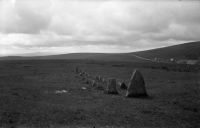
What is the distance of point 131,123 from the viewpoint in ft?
50.7

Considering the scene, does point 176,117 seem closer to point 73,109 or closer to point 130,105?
point 130,105

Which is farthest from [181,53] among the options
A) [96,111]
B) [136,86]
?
[96,111]

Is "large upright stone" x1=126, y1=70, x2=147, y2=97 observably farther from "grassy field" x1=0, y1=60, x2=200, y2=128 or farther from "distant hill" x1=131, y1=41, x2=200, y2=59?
"distant hill" x1=131, y1=41, x2=200, y2=59

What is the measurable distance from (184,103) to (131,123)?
843 centimetres

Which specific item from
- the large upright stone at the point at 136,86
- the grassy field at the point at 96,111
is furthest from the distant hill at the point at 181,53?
the grassy field at the point at 96,111

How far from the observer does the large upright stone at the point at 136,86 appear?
2428cm

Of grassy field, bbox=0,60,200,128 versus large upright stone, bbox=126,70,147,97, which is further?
large upright stone, bbox=126,70,147,97

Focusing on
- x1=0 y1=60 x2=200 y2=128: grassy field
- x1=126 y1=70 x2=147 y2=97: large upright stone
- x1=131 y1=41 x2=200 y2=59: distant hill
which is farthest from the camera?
x1=131 y1=41 x2=200 y2=59: distant hill

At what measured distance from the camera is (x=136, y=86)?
965 inches

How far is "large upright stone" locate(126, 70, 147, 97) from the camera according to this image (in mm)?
24281

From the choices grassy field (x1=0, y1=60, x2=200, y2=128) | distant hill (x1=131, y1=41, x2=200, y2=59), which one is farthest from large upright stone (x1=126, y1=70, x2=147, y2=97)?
distant hill (x1=131, y1=41, x2=200, y2=59)

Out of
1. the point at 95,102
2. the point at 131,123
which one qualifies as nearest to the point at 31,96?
the point at 95,102

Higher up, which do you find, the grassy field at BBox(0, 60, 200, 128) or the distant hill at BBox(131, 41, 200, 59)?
the distant hill at BBox(131, 41, 200, 59)

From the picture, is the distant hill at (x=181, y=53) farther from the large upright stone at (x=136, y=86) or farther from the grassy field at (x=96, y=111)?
the grassy field at (x=96, y=111)
